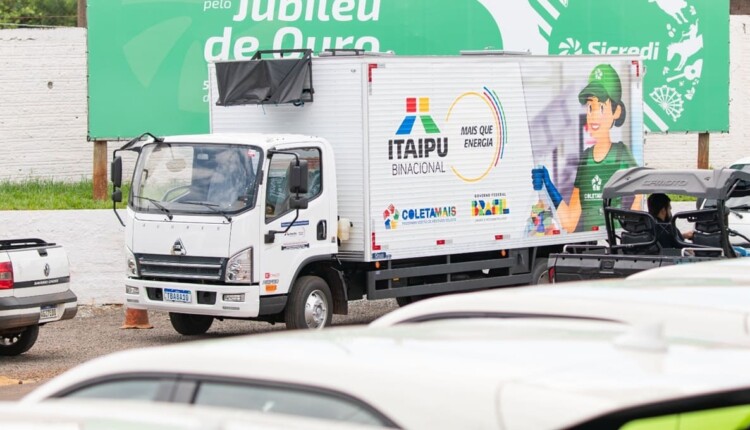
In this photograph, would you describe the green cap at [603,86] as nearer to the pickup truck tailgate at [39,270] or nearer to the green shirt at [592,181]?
the green shirt at [592,181]

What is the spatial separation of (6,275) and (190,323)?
3469mm

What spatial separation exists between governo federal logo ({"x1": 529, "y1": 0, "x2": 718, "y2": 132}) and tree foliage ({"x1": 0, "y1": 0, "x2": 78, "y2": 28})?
24042mm

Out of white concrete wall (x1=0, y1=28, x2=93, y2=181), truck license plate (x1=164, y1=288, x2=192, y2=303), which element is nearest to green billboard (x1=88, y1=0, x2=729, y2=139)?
white concrete wall (x1=0, y1=28, x2=93, y2=181)

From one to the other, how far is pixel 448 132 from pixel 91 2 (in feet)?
26.2

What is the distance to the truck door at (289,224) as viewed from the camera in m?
15.0

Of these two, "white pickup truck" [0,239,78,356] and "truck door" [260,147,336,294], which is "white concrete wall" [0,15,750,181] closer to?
"truck door" [260,147,336,294]

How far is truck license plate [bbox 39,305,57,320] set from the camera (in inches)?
535

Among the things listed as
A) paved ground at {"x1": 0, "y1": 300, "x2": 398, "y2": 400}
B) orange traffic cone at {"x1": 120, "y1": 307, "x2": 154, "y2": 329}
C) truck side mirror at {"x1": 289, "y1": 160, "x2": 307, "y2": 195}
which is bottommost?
paved ground at {"x1": 0, "y1": 300, "x2": 398, "y2": 400}

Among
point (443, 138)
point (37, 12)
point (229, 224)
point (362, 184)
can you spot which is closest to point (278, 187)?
point (229, 224)

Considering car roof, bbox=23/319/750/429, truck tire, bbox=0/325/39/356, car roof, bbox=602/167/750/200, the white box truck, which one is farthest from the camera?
the white box truck

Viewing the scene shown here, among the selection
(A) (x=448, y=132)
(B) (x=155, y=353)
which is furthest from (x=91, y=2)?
(B) (x=155, y=353)

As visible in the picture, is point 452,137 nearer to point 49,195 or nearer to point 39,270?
point 39,270

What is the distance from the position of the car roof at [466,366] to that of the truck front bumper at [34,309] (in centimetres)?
1044

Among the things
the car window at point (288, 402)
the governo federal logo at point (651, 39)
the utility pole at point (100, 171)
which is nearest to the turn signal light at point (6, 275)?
the utility pole at point (100, 171)
